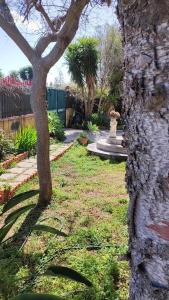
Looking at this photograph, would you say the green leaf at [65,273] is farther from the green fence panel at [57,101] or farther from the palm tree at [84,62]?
the palm tree at [84,62]

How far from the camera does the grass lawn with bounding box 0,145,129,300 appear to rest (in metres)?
3.44

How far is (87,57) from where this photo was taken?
19.0m

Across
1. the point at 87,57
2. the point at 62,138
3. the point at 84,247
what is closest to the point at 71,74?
the point at 87,57

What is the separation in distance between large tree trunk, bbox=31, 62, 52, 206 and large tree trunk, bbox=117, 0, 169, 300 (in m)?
5.04

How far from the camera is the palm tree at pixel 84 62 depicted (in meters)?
19.0

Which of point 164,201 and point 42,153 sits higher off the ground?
point 164,201

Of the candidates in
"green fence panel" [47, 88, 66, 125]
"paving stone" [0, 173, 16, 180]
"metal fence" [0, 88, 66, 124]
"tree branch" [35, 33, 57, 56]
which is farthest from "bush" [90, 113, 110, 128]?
"tree branch" [35, 33, 57, 56]

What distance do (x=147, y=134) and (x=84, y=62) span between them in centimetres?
1847

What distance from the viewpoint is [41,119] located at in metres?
6.13

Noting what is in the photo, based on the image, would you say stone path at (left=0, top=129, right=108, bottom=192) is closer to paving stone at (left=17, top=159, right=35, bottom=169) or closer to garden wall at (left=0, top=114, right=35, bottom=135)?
paving stone at (left=17, top=159, right=35, bottom=169)

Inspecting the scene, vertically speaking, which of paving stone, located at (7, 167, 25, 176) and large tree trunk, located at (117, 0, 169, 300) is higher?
large tree trunk, located at (117, 0, 169, 300)

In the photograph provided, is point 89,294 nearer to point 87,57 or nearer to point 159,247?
point 159,247

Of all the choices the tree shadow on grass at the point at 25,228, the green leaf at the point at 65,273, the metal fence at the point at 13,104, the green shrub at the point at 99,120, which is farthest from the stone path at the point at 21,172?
the green shrub at the point at 99,120

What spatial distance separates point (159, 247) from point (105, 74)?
67.3 feet
